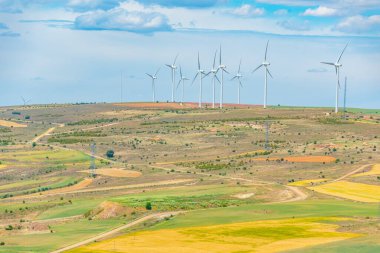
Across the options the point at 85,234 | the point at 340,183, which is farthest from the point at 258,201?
the point at 85,234

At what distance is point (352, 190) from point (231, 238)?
184 ft

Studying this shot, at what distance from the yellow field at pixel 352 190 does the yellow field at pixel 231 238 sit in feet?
104

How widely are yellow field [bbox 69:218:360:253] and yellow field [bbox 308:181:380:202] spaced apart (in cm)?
3155

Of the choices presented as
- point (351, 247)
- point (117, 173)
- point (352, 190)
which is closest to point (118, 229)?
point (351, 247)

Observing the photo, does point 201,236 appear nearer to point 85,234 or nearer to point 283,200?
point 85,234

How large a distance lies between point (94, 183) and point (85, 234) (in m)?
69.3

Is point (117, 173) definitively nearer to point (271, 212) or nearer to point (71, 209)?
point (71, 209)

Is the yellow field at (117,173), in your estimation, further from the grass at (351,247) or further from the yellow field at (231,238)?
the grass at (351,247)

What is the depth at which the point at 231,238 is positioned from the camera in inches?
3826

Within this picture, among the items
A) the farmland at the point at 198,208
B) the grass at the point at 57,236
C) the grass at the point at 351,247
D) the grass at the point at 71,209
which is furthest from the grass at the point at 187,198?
the grass at the point at 351,247

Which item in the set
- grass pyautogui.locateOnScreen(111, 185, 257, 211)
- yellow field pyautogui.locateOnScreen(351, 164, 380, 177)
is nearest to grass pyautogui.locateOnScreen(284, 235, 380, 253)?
grass pyautogui.locateOnScreen(111, 185, 257, 211)

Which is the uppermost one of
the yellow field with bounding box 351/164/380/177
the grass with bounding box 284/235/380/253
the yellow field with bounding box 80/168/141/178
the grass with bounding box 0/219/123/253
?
the grass with bounding box 284/235/380/253

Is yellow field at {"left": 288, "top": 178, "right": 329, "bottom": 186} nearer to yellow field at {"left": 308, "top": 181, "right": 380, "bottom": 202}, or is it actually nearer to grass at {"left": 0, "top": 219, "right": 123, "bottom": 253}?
yellow field at {"left": 308, "top": 181, "right": 380, "bottom": 202}

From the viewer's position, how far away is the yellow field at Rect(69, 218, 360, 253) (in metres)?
89.9
